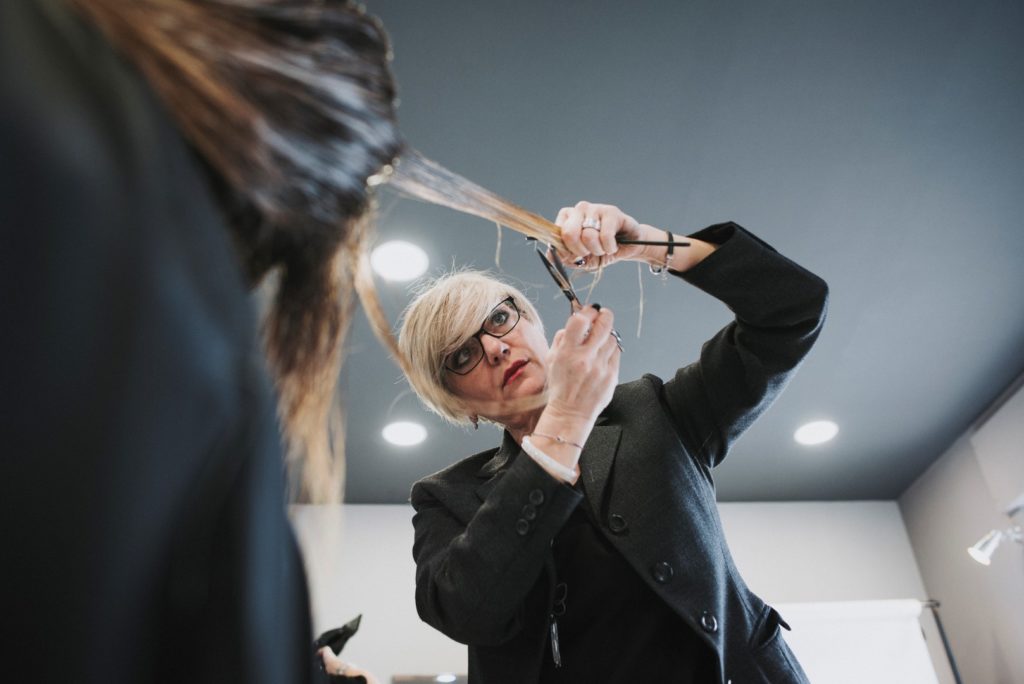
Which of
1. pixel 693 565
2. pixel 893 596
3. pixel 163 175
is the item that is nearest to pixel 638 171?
pixel 693 565

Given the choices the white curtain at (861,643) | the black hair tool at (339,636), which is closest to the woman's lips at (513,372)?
the black hair tool at (339,636)

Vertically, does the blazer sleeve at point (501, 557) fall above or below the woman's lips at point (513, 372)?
below

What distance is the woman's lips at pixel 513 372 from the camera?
1.26m

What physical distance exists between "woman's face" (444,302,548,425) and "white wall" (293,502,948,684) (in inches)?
91.8

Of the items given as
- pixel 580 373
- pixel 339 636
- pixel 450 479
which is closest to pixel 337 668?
pixel 339 636

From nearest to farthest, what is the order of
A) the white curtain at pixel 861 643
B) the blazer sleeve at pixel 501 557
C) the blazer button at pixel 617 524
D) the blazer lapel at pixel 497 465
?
the blazer sleeve at pixel 501 557 → the blazer button at pixel 617 524 → the blazer lapel at pixel 497 465 → the white curtain at pixel 861 643

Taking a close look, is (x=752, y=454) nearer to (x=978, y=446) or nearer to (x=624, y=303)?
(x=978, y=446)

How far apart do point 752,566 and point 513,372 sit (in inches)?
115

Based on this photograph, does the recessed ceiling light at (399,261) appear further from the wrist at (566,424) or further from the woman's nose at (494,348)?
the wrist at (566,424)

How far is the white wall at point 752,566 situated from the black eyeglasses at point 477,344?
234 cm

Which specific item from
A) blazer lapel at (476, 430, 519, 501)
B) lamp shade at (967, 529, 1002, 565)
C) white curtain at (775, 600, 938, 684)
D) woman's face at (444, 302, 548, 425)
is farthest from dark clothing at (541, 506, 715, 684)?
lamp shade at (967, 529, 1002, 565)

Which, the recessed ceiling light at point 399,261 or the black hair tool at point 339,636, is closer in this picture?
the black hair tool at point 339,636

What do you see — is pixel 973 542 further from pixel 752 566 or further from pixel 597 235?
pixel 597 235

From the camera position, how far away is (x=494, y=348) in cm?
127
